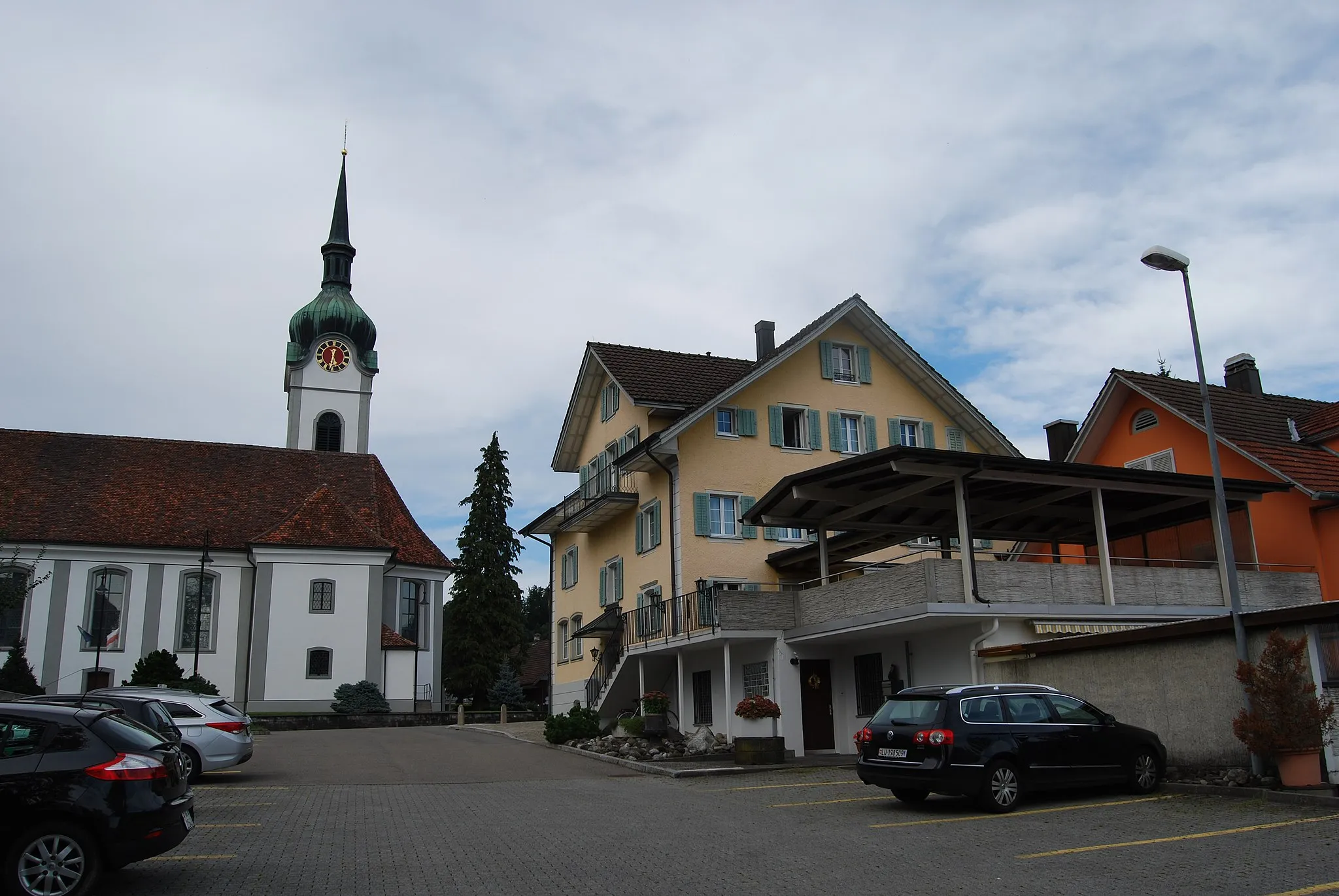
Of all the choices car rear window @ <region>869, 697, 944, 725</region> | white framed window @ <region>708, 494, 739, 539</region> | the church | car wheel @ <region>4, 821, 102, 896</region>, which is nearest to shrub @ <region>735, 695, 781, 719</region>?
white framed window @ <region>708, 494, 739, 539</region>

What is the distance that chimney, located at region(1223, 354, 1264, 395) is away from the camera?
3039 centimetres

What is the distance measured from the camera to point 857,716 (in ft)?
78.5

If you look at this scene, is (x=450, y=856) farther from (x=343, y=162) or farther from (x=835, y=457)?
(x=343, y=162)

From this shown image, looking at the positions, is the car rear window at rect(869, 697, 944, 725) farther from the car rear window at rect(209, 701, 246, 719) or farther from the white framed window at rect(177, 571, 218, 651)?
the white framed window at rect(177, 571, 218, 651)

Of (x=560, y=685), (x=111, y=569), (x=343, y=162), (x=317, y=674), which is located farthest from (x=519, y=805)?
(x=343, y=162)

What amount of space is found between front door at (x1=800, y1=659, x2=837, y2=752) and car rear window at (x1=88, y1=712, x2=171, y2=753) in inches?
665

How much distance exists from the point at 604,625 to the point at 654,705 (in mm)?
5701

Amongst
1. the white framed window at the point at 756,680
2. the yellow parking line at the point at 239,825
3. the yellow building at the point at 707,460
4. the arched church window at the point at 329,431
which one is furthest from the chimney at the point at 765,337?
the arched church window at the point at 329,431

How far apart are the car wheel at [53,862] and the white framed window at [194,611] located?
36663 mm

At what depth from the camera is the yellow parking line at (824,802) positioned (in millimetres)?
14789

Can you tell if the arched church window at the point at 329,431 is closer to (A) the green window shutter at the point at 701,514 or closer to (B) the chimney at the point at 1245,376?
(A) the green window shutter at the point at 701,514

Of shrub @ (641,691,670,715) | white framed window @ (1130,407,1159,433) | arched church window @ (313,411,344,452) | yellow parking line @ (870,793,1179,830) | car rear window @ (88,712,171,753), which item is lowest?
yellow parking line @ (870,793,1179,830)

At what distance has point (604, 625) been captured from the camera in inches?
1217

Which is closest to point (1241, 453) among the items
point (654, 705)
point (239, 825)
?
point (654, 705)
